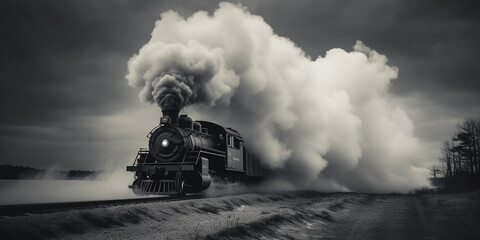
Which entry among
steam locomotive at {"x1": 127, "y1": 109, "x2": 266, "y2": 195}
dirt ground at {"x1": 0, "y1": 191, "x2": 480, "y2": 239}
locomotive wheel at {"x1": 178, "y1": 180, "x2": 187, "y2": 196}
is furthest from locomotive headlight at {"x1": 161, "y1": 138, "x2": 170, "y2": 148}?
dirt ground at {"x1": 0, "y1": 191, "x2": 480, "y2": 239}

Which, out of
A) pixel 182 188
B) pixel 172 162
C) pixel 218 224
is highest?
pixel 172 162

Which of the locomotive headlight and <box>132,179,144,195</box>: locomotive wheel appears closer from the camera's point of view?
<box>132,179,144,195</box>: locomotive wheel

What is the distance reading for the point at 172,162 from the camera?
55.2 ft

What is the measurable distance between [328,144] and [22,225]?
92.0 ft

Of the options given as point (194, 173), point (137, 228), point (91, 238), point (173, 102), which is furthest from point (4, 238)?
point (173, 102)

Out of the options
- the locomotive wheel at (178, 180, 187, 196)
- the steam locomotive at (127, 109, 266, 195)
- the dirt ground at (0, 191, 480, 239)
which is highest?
the steam locomotive at (127, 109, 266, 195)

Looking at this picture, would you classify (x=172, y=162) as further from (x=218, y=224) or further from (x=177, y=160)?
(x=218, y=224)

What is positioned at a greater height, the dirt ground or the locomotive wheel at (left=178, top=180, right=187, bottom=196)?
the locomotive wheel at (left=178, top=180, right=187, bottom=196)

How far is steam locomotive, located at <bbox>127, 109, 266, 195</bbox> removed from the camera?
53.2 ft

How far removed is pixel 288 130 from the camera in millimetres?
30047

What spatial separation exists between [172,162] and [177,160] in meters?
0.24

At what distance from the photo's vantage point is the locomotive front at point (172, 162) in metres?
16.2

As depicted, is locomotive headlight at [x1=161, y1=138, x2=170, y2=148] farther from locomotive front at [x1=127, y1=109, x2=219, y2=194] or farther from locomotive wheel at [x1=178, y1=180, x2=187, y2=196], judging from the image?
locomotive wheel at [x1=178, y1=180, x2=187, y2=196]

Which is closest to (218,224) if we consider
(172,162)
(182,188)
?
(182,188)
